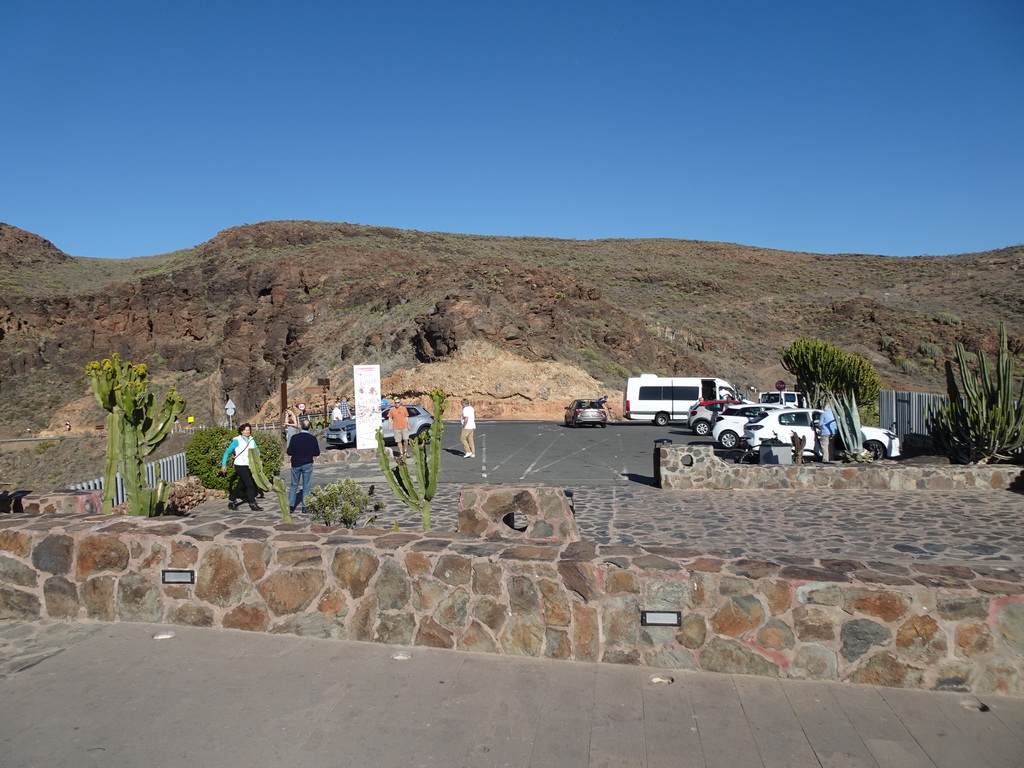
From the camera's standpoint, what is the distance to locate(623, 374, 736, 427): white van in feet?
105

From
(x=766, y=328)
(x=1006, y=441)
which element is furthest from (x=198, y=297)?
(x=1006, y=441)

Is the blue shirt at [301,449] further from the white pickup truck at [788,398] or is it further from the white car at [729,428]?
the white pickup truck at [788,398]

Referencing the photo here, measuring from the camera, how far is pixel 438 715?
4398 millimetres

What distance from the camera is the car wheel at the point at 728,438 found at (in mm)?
22609

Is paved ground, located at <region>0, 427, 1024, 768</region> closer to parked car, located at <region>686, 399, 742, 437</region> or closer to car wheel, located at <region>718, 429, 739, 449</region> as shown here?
car wheel, located at <region>718, 429, 739, 449</region>

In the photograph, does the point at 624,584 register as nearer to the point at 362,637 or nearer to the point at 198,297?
the point at 362,637

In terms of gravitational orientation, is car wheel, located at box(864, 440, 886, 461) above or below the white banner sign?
below

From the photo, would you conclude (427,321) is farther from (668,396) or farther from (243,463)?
(243,463)

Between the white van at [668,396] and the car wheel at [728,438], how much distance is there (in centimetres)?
909

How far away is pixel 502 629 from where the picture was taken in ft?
17.2

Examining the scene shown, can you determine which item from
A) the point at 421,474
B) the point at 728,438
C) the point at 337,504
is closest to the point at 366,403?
the point at 728,438

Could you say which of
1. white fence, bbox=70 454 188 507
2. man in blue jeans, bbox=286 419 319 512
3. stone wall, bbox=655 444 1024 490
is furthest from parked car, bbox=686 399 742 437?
man in blue jeans, bbox=286 419 319 512

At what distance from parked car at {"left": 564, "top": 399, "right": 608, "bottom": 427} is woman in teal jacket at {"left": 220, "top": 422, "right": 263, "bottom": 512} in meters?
18.5

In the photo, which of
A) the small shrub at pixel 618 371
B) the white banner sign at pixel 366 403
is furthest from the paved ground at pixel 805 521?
the small shrub at pixel 618 371
